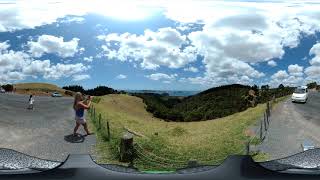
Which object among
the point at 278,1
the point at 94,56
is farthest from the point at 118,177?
the point at 278,1

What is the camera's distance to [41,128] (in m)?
7.50

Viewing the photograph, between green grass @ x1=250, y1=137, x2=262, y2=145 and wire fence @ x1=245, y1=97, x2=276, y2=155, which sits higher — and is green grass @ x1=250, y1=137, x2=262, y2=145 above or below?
below

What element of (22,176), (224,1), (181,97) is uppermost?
(224,1)

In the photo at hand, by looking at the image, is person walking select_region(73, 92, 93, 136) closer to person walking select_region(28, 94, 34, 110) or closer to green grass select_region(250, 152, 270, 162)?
person walking select_region(28, 94, 34, 110)

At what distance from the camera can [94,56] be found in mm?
7070

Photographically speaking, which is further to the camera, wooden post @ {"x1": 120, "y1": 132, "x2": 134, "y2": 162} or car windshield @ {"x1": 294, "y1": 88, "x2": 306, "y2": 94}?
car windshield @ {"x1": 294, "y1": 88, "x2": 306, "y2": 94}

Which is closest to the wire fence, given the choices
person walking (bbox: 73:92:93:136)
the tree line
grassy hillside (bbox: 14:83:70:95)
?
the tree line

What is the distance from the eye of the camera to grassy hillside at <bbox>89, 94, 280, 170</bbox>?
7.27m

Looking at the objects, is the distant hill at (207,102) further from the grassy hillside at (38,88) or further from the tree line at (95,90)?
the grassy hillside at (38,88)

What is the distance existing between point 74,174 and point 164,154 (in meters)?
0.59

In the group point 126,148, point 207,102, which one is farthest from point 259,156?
point 126,148

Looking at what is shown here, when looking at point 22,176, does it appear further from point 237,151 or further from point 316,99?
point 316,99

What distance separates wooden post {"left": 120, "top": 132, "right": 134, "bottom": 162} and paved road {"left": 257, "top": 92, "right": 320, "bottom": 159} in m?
0.68

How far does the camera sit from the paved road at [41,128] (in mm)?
7312
